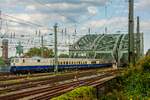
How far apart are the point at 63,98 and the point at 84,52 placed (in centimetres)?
13328

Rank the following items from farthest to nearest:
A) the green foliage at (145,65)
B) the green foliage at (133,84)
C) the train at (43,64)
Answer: the train at (43,64) → the green foliage at (145,65) → the green foliage at (133,84)

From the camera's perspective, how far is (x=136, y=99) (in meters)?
19.0

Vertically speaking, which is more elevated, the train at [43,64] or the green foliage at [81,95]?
the train at [43,64]

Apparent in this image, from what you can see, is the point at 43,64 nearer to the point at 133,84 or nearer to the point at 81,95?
the point at 133,84

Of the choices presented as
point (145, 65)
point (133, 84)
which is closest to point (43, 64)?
point (145, 65)

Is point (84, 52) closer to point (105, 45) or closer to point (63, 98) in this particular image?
point (105, 45)

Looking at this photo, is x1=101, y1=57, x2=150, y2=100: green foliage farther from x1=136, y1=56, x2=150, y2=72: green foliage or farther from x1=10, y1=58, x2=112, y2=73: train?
x1=10, y1=58, x2=112, y2=73: train

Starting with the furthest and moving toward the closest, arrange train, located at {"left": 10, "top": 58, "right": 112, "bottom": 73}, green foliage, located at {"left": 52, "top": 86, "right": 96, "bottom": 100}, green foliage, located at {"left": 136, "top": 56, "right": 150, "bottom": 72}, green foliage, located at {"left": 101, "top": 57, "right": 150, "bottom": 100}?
train, located at {"left": 10, "top": 58, "right": 112, "bottom": 73} < green foliage, located at {"left": 136, "top": 56, "right": 150, "bottom": 72} < green foliage, located at {"left": 101, "top": 57, "right": 150, "bottom": 100} < green foliage, located at {"left": 52, "top": 86, "right": 96, "bottom": 100}

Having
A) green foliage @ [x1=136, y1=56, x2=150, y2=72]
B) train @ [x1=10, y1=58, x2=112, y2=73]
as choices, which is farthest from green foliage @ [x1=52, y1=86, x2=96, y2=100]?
train @ [x1=10, y1=58, x2=112, y2=73]

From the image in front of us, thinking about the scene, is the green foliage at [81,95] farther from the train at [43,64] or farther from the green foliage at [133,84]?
the train at [43,64]

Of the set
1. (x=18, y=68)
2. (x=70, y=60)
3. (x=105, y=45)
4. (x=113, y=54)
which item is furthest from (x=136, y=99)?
(x=105, y=45)

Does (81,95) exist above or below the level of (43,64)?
below

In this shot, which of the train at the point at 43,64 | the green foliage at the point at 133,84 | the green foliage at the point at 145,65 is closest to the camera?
the green foliage at the point at 133,84

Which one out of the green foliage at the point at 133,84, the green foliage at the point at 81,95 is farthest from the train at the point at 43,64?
the green foliage at the point at 81,95
